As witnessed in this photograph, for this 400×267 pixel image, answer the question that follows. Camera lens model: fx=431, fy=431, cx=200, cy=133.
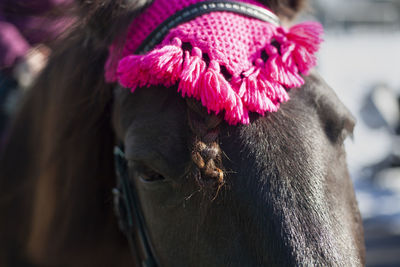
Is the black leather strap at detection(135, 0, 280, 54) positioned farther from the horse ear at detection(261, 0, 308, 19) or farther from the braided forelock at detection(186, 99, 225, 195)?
the braided forelock at detection(186, 99, 225, 195)

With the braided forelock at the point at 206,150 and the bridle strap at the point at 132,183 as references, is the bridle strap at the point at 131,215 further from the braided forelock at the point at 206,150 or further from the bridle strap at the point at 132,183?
the braided forelock at the point at 206,150

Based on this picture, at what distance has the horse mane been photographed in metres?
1.38

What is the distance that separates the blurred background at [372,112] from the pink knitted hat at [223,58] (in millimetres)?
3184

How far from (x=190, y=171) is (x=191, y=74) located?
23 cm

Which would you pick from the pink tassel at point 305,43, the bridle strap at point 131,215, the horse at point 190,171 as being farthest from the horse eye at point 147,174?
the pink tassel at point 305,43

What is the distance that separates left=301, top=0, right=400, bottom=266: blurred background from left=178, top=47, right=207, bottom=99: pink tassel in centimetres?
338

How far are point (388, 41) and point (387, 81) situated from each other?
775 millimetres

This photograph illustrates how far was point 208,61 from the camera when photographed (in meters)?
1.08

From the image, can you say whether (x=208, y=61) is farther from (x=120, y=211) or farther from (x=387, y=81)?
(x=387, y=81)

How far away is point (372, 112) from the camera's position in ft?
16.3

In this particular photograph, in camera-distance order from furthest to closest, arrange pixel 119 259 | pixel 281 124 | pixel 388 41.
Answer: pixel 388 41 → pixel 119 259 → pixel 281 124

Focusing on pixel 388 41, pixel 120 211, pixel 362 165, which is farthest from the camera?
pixel 388 41

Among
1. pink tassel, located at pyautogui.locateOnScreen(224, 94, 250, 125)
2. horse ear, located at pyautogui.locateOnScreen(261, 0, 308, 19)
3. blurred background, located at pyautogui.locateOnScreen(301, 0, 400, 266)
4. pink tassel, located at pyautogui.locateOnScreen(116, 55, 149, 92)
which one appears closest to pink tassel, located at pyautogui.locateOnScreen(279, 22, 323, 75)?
horse ear, located at pyautogui.locateOnScreen(261, 0, 308, 19)

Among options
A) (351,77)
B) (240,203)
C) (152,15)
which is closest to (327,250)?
(240,203)
